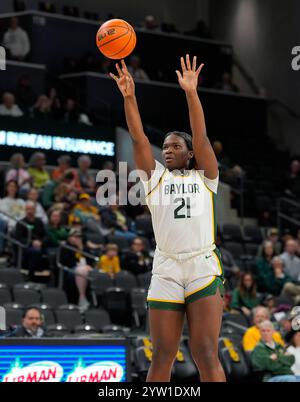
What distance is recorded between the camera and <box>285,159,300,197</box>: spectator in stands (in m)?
21.2

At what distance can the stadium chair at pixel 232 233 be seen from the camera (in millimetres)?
18716

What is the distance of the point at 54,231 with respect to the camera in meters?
15.1

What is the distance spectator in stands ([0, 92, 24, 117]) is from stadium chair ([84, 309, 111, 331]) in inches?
270

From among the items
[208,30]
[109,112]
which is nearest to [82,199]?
[109,112]

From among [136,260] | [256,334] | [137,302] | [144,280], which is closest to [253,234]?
[136,260]

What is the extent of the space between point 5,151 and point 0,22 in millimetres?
3863

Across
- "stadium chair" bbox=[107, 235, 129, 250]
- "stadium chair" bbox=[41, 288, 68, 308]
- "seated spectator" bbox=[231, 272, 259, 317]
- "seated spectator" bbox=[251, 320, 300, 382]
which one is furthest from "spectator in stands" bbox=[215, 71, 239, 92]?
"seated spectator" bbox=[251, 320, 300, 382]

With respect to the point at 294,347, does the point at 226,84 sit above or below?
above

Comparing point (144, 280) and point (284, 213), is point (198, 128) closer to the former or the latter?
point (144, 280)

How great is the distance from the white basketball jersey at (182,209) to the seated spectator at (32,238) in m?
8.35

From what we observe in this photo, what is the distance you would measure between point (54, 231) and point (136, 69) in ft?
29.2

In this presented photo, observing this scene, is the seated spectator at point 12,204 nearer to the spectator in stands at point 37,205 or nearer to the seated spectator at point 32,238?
the spectator in stands at point 37,205

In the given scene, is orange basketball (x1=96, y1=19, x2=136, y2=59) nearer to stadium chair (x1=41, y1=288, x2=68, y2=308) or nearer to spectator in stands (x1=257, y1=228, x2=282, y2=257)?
stadium chair (x1=41, y1=288, x2=68, y2=308)

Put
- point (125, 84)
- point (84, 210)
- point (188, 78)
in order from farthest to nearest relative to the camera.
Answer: point (84, 210), point (125, 84), point (188, 78)
